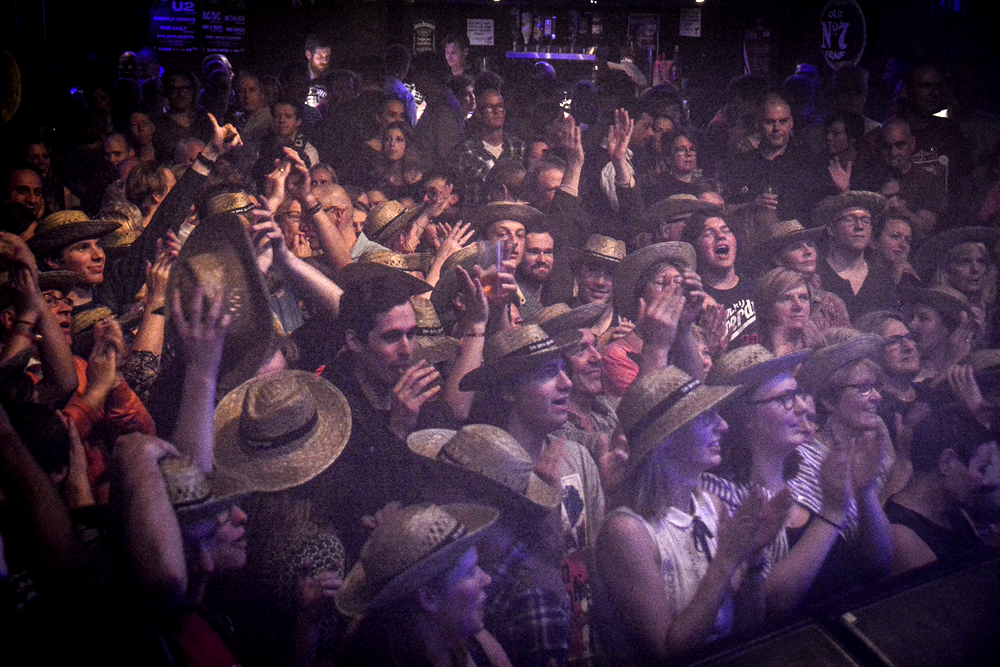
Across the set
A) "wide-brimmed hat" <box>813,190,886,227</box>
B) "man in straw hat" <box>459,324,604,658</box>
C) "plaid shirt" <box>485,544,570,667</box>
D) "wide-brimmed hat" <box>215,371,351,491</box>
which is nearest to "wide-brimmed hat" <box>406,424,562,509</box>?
"man in straw hat" <box>459,324,604,658</box>

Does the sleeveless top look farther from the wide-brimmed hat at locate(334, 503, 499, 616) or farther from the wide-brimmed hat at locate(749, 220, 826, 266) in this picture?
the wide-brimmed hat at locate(749, 220, 826, 266)

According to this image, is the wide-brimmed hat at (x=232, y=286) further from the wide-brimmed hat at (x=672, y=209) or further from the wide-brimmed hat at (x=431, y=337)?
the wide-brimmed hat at (x=672, y=209)

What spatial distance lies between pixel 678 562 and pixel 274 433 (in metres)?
2.41

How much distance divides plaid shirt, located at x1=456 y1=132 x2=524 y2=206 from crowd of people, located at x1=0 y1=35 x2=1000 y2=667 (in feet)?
0.10

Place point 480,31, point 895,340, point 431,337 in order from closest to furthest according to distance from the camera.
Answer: point 431,337, point 480,31, point 895,340

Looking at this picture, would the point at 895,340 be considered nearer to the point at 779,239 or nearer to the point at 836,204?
the point at 836,204

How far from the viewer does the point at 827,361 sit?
18.1ft

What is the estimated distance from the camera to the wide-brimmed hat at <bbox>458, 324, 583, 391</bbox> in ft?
13.9

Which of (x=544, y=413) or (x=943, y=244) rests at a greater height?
(x=943, y=244)

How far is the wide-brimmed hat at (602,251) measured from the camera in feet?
16.2

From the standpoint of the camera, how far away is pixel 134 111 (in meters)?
4.35

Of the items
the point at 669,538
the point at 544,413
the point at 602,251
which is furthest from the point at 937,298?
the point at 544,413

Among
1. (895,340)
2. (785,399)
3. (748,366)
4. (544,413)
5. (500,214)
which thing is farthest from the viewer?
(895,340)

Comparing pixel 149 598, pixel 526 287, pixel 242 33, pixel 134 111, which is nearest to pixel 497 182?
pixel 526 287
